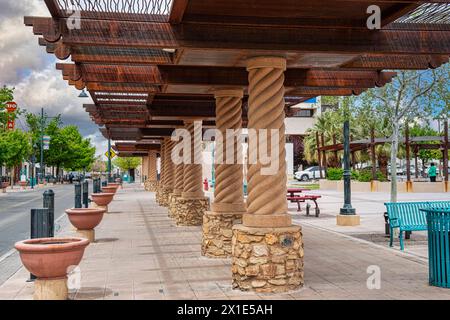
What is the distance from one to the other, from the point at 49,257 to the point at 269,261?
291cm

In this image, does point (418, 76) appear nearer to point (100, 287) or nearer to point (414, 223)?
point (414, 223)

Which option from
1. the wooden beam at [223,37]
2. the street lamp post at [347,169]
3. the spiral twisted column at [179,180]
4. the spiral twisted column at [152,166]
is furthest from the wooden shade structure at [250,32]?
the spiral twisted column at [152,166]

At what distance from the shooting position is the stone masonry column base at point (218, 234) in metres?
10.5

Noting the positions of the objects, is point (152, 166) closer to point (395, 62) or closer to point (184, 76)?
point (184, 76)

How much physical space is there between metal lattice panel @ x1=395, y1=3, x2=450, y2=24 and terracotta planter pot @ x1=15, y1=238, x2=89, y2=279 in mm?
5642

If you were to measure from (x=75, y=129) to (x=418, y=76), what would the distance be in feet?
272

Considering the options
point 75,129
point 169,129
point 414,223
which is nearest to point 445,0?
point 414,223

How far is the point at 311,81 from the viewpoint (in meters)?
10.8

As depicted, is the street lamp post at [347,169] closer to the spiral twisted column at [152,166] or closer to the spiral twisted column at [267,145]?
the spiral twisted column at [267,145]

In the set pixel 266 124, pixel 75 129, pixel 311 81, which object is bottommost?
pixel 266 124

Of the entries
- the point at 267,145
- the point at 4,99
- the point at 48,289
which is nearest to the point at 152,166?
the point at 4,99

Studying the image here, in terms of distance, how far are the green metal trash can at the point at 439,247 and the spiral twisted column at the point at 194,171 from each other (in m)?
9.05

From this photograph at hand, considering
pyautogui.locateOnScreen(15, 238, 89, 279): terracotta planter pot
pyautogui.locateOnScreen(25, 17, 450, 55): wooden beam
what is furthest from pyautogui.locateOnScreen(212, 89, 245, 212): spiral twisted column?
pyautogui.locateOnScreen(15, 238, 89, 279): terracotta planter pot

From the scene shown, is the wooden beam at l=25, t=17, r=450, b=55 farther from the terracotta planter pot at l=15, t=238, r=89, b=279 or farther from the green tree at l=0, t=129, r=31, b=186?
the green tree at l=0, t=129, r=31, b=186
